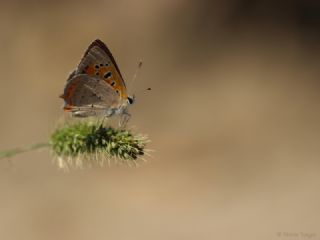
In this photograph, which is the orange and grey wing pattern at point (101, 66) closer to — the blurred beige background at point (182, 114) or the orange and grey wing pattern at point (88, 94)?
the orange and grey wing pattern at point (88, 94)

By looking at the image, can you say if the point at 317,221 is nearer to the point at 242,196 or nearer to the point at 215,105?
the point at 242,196

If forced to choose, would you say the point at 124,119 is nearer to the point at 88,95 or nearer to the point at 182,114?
the point at 88,95

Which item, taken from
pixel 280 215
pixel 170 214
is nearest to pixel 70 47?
pixel 170 214

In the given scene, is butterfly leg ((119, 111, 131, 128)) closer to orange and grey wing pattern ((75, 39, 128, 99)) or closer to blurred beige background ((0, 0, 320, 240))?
orange and grey wing pattern ((75, 39, 128, 99))

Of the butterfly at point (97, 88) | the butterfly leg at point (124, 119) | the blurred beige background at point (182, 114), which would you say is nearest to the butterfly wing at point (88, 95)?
the butterfly at point (97, 88)

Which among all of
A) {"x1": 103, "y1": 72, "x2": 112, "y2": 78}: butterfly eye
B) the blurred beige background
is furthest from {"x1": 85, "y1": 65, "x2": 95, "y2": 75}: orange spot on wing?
the blurred beige background

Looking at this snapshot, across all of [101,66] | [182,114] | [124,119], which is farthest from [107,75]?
[182,114]
